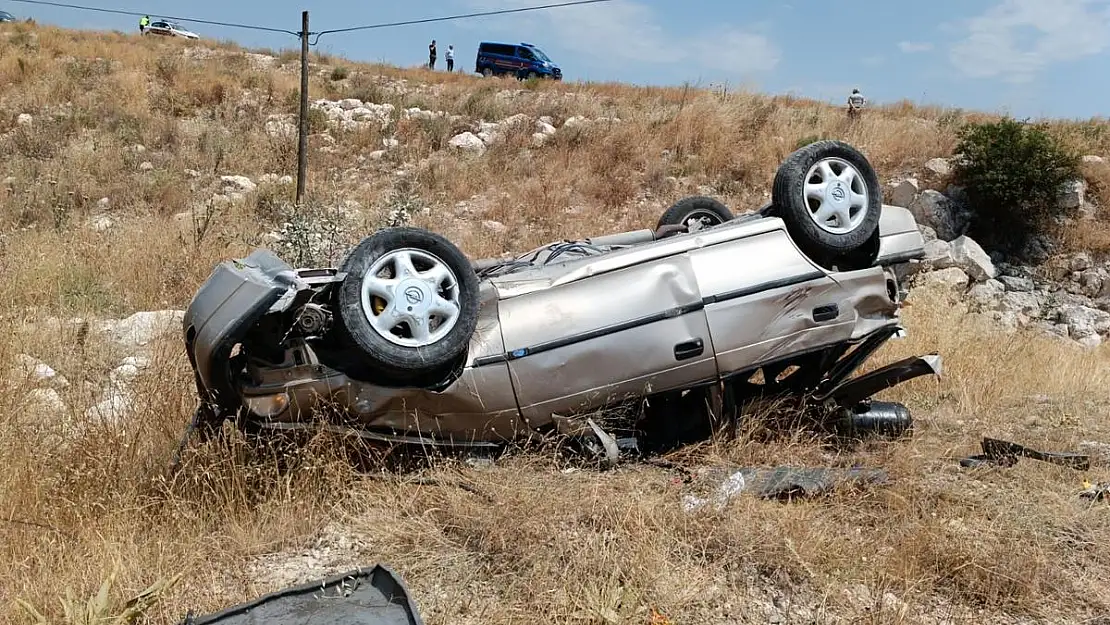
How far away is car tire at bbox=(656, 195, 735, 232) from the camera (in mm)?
5711

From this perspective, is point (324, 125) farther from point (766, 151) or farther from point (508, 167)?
point (766, 151)

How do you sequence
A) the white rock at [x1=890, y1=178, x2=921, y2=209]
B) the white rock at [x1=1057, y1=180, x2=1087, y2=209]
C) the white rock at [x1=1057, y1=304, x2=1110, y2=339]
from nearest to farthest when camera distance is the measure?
1. the white rock at [x1=1057, y1=304, x2=1110, y2=339]
2. the white rock at [x1=1057, y1=180, x2=1087, y2=209]
3. the white rock at [x1=890, y1=178, x2=921, y2=209]

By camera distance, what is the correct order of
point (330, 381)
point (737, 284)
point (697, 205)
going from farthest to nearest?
1. point (697, 205)
2. point (737, 284)
3. point (330, 381)

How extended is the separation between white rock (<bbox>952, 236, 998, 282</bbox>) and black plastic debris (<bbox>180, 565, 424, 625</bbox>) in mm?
9903

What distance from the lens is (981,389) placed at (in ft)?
19.8

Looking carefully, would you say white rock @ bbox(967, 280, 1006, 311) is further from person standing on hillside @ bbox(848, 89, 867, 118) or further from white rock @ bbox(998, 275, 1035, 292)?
person standing on hillside @ bbox(848, 89, 867, 118)

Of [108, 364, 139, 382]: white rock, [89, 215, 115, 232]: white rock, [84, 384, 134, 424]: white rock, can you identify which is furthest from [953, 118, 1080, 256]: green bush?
[89, 215, 115, 232]: white rock

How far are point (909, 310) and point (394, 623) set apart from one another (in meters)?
7.28

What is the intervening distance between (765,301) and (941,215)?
960 centimetres

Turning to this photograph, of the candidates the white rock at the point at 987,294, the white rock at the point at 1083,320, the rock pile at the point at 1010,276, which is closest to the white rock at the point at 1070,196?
the rock pile at the point at 1010,276

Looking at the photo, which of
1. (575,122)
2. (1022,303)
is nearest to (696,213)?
(1022,303)

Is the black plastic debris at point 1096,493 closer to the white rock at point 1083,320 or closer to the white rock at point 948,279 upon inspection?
the white rock at point 948,279

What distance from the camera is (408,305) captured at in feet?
11.8

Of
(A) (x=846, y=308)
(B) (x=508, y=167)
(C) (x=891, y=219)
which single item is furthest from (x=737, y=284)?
(B) (x=508, y=167)
